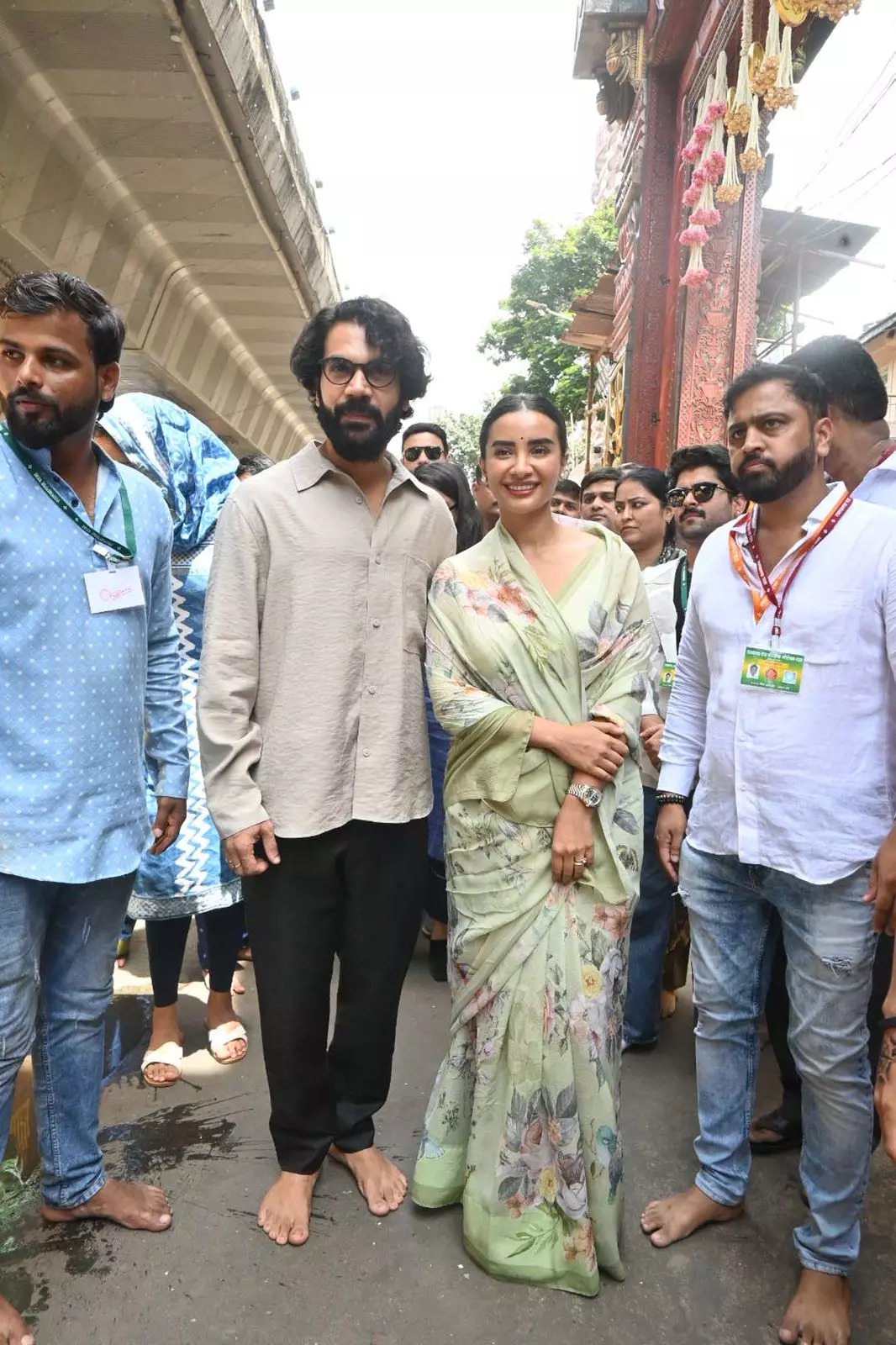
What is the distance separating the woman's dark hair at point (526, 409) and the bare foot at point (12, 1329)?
199cm


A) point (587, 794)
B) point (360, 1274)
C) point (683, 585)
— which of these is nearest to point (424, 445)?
point (683, 585)

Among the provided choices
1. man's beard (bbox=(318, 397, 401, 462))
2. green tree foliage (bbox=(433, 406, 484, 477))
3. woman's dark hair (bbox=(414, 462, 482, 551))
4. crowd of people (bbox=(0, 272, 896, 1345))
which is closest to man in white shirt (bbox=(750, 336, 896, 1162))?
crowd of people (bbox=(0, 272, 896, 1345))

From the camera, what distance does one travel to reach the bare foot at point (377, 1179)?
202 centimetres

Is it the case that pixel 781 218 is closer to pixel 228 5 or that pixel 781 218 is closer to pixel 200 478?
pixel 228 5

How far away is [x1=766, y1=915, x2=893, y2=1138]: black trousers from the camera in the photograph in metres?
2.03

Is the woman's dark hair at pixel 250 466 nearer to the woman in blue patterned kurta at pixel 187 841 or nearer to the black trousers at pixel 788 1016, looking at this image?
the woman in blue patterned kurta at pixel 187 841

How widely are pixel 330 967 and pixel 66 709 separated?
34.3 inches

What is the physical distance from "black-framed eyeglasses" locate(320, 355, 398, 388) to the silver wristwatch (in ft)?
3.30

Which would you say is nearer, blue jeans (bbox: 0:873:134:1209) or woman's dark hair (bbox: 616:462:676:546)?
blue jeans (bbox: 0:873:134:1209)

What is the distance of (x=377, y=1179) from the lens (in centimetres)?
208

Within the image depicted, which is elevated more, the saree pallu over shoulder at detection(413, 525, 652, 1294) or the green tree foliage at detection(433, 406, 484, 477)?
the green tree foliage at detection(433, 406, 484, 477)

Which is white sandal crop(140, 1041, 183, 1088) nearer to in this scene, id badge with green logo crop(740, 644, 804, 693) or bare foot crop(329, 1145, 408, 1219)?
bare foot crop(329, 1145, 408, 1219)

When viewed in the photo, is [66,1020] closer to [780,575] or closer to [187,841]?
[187,841]

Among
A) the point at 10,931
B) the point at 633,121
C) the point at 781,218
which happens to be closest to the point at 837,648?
the point at 10,931
